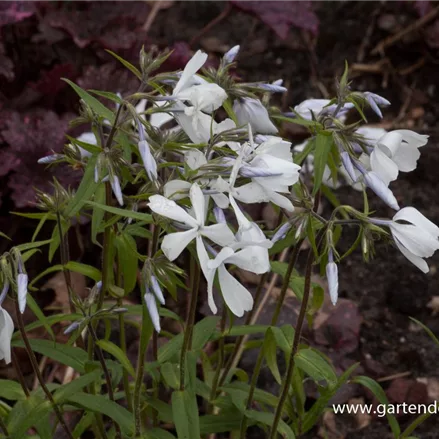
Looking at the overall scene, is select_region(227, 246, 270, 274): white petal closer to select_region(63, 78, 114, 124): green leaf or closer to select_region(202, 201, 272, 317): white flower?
select_region(202, 201, 272, 317): white flower

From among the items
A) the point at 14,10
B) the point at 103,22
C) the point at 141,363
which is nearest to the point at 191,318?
the point at 141,363

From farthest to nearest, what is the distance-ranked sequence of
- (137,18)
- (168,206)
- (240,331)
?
(137,18), (240,331), (168,206)

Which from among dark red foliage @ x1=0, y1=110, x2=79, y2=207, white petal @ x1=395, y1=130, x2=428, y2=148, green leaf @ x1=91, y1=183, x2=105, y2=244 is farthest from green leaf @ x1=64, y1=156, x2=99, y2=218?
dark red foliage @ x1=0, y1=110, x2=79, y2=207

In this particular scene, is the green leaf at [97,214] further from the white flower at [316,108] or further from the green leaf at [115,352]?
the white flower at [316,108]

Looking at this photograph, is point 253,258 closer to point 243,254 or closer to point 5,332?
point 243,254

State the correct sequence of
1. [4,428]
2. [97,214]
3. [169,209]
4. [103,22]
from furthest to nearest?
[103,22] → [4,428] → [97,214] → [169,209]

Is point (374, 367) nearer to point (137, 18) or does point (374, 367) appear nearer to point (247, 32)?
point (137, 18)

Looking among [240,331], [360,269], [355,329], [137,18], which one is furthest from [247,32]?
[240,331]
